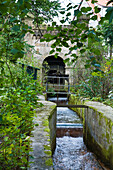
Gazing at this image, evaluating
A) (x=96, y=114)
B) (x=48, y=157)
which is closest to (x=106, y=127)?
(x=96, y=114)

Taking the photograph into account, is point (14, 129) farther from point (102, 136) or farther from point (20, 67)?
point (102, 136)

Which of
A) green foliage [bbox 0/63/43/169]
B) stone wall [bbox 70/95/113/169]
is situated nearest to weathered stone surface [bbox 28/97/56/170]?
green foliage [bbox 0/63/43/169]

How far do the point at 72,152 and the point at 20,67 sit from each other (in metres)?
2.67

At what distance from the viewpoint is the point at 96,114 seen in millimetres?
3973

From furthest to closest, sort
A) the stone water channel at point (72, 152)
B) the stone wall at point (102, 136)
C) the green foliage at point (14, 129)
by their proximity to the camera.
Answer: the stone water channel at point (72, 152) → the stone wall at point (102, 136) → the green foliage at point (14, 129)

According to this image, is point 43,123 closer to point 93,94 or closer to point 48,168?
point 48,168

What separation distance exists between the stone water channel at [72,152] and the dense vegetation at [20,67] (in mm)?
1449

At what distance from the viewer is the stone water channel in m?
3.44

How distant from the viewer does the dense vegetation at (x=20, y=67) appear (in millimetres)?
923

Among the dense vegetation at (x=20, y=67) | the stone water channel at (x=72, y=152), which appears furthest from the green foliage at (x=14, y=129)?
the stone water channel at (x=72, y=152)

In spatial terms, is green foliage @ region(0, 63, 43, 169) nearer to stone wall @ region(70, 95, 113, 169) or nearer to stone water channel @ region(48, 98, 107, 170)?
stone wall @ region(70, 95, 113, 169)

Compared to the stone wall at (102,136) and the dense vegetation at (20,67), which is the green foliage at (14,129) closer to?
the dense vegetation at (20,67)

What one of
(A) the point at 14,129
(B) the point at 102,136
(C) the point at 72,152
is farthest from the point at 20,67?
(C) the point at 72,152

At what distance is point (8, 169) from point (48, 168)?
1.16ft
